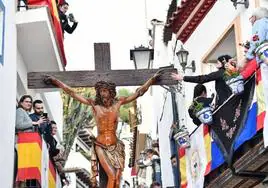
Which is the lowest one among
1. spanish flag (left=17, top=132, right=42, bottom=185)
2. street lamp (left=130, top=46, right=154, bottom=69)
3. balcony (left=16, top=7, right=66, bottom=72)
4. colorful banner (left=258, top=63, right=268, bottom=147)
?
spanish flag (left=17, top=132, right=42, bottom=185)

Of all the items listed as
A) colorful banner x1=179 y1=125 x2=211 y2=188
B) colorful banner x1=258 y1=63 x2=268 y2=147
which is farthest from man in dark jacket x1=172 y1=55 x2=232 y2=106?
colorful banner x1=258 y1=63 x2=268 y2=147

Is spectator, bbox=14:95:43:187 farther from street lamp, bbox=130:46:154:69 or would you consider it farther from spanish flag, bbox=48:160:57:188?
street lamp, bbox=130:46:154:69

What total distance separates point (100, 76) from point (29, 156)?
252cm

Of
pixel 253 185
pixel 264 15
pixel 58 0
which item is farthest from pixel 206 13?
pixel 264 15

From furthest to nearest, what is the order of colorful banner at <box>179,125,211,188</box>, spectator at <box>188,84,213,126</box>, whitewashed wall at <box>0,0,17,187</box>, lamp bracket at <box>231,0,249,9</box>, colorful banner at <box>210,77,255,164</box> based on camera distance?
lamp bracket at <box>231,0,249,9</box> → colorful banner at <box>179,125,211,188</box> → spectator at <box>188,84,213,126</box> → whitewashed wall at <box>0,0,17,187</box> → colorful banner at <box>210,77,255,164</box>

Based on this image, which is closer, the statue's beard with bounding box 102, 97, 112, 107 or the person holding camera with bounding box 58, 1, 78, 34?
the statue's beard with bounding box 102, 97, 112, 107

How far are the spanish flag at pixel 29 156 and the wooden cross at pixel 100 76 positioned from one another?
191 cm

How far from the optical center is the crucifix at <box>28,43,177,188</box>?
8797 millimetres

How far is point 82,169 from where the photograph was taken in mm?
39000

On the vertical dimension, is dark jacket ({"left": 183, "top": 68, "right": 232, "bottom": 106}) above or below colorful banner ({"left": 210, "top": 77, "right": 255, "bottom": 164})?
Answer: above

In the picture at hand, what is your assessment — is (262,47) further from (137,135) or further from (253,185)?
(137,135)

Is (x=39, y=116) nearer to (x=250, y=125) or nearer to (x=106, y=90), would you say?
(x=106, y=90)

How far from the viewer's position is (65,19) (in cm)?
1709

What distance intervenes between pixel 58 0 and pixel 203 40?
159 inches
